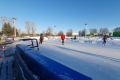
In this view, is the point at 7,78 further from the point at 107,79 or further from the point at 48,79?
the point at 48,79

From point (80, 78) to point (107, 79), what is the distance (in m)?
5.15

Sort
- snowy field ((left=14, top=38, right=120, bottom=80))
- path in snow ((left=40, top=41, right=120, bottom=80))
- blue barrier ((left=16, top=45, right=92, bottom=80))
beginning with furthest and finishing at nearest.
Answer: snowy field ((left=14, top=38, right=120, bottom=80)) → path in snow ((left=40, top=41, right=120, bottom=80)) → blue barrier ((left=16, top=45, right=92, bottom=80))

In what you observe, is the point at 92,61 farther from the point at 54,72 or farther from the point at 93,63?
the point at 54,72

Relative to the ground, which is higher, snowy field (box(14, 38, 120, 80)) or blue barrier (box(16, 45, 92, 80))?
blue barrier (box(16, 45, 92, 80))

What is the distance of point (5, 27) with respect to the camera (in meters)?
72.8

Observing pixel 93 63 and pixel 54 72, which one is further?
pixel 93 63

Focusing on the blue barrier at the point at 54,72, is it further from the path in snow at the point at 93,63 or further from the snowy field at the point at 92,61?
the path in snow at the point at 93,63

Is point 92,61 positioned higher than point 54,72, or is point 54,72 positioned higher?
Answer: point 54,72

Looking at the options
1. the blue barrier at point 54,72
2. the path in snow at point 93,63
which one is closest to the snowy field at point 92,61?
the path in snow at point 93,63

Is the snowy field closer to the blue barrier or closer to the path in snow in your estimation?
the path in snow

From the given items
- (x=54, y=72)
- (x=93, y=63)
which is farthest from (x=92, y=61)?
(x=54, y=72)

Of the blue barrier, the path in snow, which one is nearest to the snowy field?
the path in snow

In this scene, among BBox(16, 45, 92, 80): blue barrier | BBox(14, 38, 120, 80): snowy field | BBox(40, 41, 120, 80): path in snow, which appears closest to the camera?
BBox(16, 45, 92, 80): blue barrier

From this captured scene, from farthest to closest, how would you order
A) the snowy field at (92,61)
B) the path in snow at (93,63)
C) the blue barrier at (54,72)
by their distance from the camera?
1. the snowy field at (92,61)
2. the path in snow at (93,63)
3. the blue barrier at (54,72)
